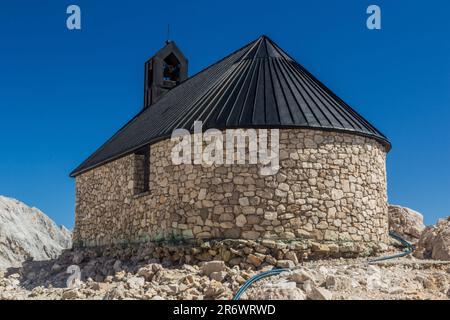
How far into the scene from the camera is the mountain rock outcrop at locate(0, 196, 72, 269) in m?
26.4

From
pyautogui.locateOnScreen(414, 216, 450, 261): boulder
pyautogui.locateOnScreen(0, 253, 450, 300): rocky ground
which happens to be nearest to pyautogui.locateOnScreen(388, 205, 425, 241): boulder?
pyautogui.locateOnScreen(414, 216, 450, 261): boulder

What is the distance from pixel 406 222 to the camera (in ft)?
59.6

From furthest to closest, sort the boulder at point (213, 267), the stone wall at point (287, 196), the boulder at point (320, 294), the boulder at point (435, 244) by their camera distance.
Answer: the boulder at point (435, 244)
the stone wall at point (287, 196)
the boulder at point (213, 267)
the boulder at point (320, 294)

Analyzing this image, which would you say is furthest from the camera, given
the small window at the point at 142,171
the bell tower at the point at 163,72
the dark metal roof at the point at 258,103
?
the bell tower at the point at 163,72

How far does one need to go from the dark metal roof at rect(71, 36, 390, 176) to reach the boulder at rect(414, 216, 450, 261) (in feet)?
8.60

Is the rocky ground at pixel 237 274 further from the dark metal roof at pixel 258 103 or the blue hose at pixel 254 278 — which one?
the dark metal roof at pixel 258 103

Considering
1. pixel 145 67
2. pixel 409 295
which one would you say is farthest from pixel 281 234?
pixel 145 67

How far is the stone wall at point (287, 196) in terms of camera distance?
1258cm

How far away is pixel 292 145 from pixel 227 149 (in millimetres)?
1561

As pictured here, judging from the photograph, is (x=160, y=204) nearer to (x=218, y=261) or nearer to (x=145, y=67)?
(x=218, y=261)

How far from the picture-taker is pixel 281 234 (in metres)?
12.4

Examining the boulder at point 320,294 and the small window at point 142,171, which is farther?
the small window at point 142,171

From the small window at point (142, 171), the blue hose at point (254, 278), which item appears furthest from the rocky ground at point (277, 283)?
the small window at point (142, 171)

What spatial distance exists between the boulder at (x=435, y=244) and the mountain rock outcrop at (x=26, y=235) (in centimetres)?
1775
